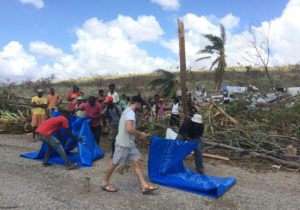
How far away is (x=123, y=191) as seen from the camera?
4.17 meters

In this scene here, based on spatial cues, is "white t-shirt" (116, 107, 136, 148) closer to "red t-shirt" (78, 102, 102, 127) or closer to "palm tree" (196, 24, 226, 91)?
"red t-shirt" (78, 102, 102, 127)

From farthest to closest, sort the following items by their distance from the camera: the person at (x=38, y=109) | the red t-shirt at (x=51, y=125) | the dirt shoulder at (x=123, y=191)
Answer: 1. the person at (x=38, y=109)
2. the red t-shirt at (x=51, y=125)
3. the dirt shoulder at (x=123, y=191)

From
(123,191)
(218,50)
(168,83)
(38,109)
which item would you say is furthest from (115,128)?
(218,50)

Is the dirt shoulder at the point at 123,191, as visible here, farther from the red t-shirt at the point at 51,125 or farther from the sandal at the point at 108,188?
the red t-shirt at the point at 51,125

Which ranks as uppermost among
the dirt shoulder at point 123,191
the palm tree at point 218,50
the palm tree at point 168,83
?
the palm tree at point 218,50

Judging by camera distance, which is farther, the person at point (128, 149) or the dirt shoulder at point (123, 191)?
the person at point (128, 149)

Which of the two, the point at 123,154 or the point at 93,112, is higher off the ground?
the point at 93,112

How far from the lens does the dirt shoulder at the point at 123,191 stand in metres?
3.68

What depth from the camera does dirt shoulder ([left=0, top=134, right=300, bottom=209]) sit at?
3.68 m

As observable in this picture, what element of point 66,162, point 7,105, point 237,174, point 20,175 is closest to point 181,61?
point 237,174

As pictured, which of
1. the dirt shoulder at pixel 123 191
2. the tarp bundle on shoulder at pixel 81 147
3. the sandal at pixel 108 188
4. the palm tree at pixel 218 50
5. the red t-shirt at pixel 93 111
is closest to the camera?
the dirt shoulder at pixel 123 191

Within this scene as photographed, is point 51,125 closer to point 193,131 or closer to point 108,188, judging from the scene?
point 108,188

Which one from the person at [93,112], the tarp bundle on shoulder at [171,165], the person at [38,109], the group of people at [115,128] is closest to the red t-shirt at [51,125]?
the group of people at [115,128]

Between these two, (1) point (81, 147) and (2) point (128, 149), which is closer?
(2) point (128, 149)
